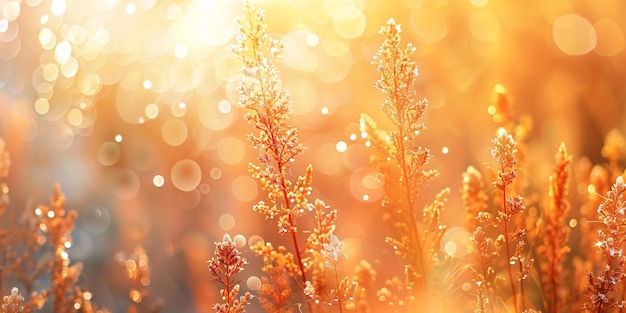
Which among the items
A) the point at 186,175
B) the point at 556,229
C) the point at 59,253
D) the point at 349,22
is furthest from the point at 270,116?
the point at 186,175

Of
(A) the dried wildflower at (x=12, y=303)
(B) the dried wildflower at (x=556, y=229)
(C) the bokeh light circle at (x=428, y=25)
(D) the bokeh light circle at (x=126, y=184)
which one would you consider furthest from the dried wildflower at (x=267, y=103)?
(D) the bokeh light circle at (x=126, y=184)

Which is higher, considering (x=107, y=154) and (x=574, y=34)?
(x=574, y=34)

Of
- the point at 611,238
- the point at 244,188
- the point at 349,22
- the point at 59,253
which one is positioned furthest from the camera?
the point at 244,188

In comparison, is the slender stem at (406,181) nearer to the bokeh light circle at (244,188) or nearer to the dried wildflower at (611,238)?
the dried wildflower at (611,238)

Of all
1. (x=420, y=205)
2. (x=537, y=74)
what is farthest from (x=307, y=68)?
(x=537, y=74)

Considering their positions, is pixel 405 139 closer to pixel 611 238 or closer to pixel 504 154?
pixel 504 154

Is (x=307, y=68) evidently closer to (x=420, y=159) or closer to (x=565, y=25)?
(x=565, y=25)
